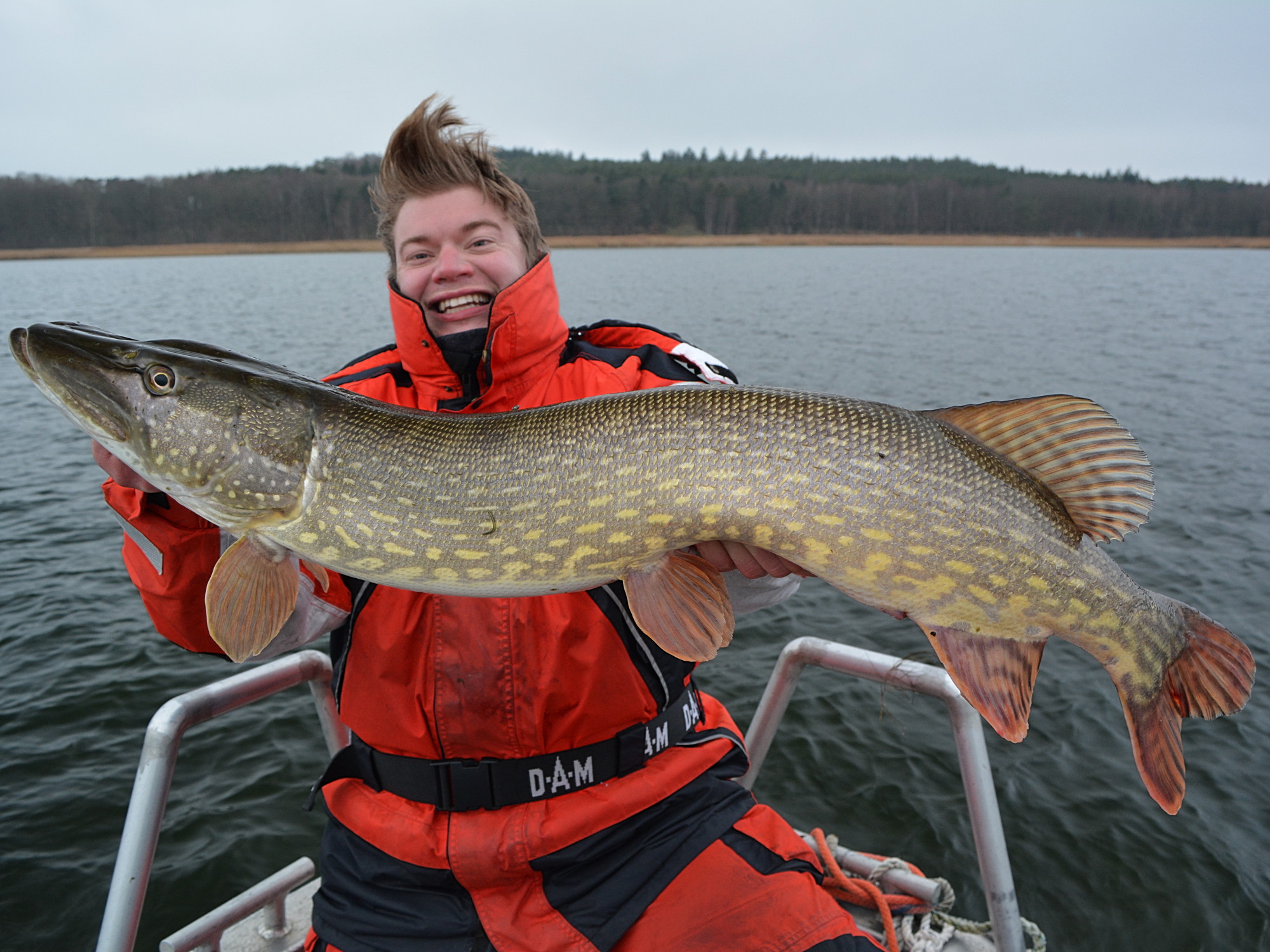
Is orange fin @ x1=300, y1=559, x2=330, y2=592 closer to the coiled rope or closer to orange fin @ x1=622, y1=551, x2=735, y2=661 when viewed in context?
orange fin @ x1=622, y1=551, x2=735, y2=661

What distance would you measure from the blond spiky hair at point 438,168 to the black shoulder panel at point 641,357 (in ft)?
1.00

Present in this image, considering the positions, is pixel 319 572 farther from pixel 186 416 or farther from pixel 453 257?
pixel 453 257

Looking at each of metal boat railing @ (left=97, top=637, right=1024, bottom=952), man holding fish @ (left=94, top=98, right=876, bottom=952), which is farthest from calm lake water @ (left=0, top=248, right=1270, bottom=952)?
man holding fish @ (left=94, top=98, right=876, bottom=952)

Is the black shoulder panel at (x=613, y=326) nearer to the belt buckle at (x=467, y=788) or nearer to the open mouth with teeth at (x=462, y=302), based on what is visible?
the open mouth with teeth at (x=462, y=302)

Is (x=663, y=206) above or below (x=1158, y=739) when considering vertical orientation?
above

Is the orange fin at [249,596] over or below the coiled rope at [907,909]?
over

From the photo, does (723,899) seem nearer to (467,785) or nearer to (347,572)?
(467,785)

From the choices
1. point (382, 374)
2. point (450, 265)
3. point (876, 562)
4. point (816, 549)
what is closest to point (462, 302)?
point (450, 265)

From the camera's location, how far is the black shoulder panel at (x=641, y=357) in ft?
7.07

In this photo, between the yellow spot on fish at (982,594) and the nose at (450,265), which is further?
the nose at (450,265)

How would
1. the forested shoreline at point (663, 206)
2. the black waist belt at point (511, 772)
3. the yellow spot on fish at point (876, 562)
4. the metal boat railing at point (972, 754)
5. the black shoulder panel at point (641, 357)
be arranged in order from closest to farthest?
the yellow spot on fish at point (876, 562) < the black waist belt at point (511, 772) < the metal boat railing at point (972, 754) < the black shoulder panel at point (641, 357) < the forested shoreline at point (663, 206)

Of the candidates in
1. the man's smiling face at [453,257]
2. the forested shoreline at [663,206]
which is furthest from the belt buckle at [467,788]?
the forested shoreline at [663,206]

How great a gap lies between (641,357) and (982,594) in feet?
3.63

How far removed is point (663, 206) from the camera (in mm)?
57125
